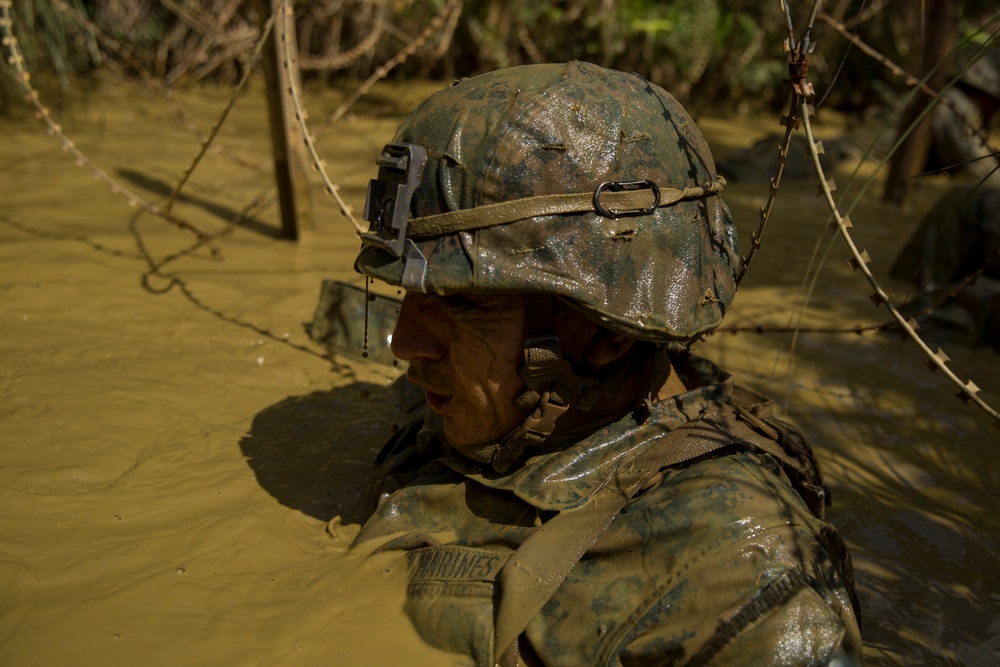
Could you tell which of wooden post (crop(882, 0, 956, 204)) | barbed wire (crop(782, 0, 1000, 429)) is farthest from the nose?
wooden post (crop(882, 0, 956, 204))

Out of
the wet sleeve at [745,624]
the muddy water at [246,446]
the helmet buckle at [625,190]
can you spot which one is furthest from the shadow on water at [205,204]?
the wet sleeve at [745,624]

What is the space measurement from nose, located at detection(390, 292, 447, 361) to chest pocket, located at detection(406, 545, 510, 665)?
469 millimetres

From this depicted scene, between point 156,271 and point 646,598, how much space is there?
3.34 meters

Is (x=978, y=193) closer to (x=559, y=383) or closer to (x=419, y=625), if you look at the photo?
(x=559, y=383)

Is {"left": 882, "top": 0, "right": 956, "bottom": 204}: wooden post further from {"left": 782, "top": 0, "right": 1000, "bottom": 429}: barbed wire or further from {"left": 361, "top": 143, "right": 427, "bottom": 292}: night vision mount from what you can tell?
{"left": 361, "top": 143, "right": 427, "bottom": 292}: night vision mount

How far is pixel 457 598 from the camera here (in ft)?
6.68

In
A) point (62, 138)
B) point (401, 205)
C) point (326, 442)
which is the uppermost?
point (401, 205)

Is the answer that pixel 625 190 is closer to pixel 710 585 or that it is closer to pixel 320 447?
pixel 710 585

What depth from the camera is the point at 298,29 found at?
9680 millimetres

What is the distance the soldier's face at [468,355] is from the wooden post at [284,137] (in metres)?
2.79

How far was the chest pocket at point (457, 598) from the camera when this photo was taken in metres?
1.97

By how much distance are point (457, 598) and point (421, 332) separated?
61 centimetres

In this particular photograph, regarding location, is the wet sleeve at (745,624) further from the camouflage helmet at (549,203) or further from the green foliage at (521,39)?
the green foliage at (521,39)

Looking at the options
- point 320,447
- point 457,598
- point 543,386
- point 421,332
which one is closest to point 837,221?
point 543,386
